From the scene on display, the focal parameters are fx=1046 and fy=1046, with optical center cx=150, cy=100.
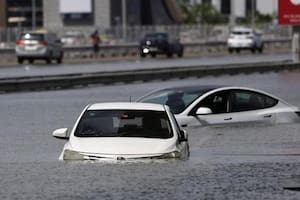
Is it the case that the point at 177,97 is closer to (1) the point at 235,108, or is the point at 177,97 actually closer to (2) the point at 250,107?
(1) the point at 235,108

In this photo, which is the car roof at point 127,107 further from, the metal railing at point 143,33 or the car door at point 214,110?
the metal railing at point 143,33

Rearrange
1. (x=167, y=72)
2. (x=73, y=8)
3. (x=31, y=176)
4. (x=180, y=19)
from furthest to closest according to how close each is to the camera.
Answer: (x=180, y=19) → (x=73, y=8) → (x=167, y=72) → (x=31, y=176)

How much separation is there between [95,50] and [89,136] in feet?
179

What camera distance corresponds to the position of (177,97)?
66.5 feet

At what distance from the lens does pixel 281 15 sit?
5028 cm

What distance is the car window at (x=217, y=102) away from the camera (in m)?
20.1

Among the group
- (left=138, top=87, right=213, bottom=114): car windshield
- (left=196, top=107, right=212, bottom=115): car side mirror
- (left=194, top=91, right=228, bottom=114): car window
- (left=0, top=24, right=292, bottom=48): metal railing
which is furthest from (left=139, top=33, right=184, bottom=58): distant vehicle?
(left=196, top=107, right=212, bottom=115): car side mirror

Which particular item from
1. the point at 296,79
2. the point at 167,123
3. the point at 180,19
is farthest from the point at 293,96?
the point at 180,19

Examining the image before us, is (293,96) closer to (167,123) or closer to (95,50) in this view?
(167,123)

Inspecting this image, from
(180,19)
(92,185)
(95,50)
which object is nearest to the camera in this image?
(92,185)

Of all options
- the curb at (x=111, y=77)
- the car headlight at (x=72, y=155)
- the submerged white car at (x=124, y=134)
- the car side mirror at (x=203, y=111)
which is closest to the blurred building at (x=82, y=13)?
the curb at (x=111, y=77)

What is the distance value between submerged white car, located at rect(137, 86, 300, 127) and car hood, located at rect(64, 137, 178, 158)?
18.9ft

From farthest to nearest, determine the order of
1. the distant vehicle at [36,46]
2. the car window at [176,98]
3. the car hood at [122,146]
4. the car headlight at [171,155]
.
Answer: the distant vehicle at [36,46]
the car window at [176,98]
the car headlight at [171,155]
the car hood at [122,146]

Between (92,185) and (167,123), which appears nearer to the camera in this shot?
(92,185)
